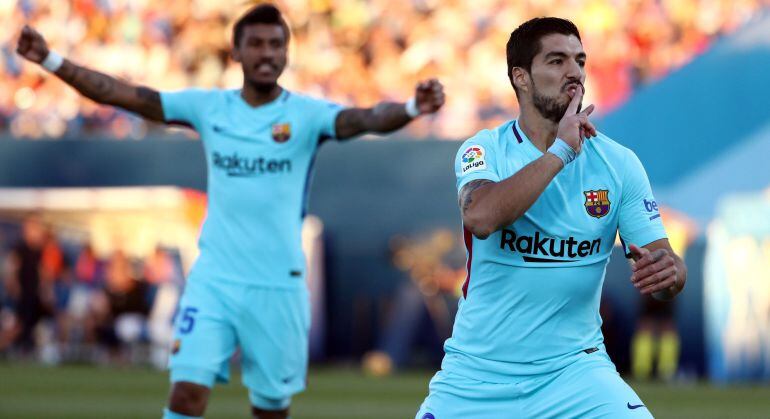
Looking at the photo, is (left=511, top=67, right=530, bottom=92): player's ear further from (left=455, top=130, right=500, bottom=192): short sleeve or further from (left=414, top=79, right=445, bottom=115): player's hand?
(left=414, top=79, right=445, bottom=115): player's hand

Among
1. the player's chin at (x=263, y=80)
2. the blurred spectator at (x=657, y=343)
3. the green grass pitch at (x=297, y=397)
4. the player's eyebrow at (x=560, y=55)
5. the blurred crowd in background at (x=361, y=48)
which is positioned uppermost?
the blurred crowd in background at (x=361, y=48)

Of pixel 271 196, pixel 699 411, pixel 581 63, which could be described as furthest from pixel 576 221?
pixel 699 411

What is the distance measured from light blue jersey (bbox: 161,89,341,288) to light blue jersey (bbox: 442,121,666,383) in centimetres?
290

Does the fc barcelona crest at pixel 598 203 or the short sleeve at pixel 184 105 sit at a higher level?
the short sleeve at pixel 184 105

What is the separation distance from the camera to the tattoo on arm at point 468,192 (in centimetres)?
543

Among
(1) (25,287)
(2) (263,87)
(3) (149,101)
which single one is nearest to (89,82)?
(3) (149,101)

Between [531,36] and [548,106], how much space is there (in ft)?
0.94

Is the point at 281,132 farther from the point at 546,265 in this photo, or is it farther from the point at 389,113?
the point at 546,265

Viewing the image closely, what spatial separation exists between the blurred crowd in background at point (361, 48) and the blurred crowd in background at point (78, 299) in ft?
6.03

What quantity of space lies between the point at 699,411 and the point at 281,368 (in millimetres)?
6629

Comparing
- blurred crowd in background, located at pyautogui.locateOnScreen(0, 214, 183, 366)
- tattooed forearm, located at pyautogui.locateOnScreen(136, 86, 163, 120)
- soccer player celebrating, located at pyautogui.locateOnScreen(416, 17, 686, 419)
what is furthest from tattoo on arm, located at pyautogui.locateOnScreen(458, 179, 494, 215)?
blurred crowd in background, located at pyautogui.locateOnScreen(0, 214, 183, 366)

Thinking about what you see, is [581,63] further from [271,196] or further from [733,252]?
[733,252]

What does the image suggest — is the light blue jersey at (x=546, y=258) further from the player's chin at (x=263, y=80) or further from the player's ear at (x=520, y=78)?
the player's chin at (x=263, y=80)

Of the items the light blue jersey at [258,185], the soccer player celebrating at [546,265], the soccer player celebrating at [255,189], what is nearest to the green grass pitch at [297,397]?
the soccer player celebrating at [255,189]
